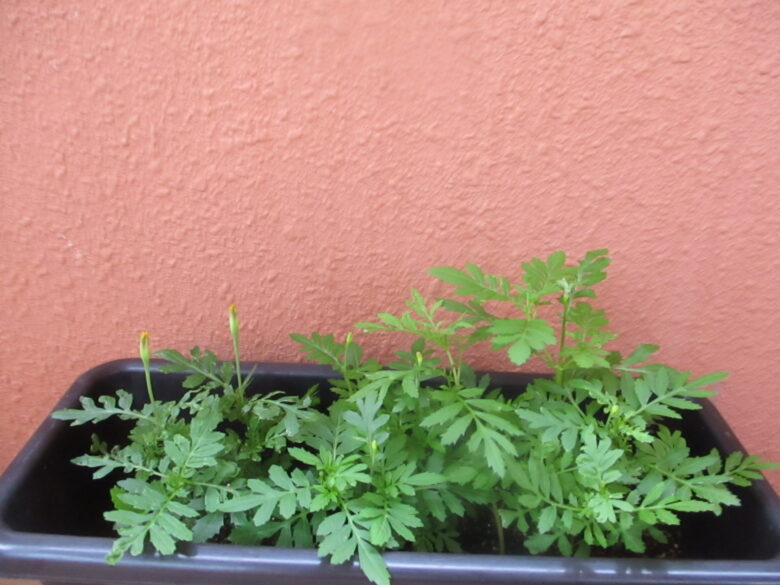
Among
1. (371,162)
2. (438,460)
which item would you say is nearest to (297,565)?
(438,460)

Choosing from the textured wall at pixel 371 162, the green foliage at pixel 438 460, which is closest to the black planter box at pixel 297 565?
the green foliage at pixel 438 460

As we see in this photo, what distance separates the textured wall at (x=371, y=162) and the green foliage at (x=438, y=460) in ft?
0.32

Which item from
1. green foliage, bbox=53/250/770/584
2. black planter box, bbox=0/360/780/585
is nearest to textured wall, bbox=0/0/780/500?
green foliage, bbox=53/250/770/584

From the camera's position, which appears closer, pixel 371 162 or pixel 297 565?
pixel 297 565

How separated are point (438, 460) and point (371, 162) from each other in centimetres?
28

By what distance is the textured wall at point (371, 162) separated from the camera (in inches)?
20.7

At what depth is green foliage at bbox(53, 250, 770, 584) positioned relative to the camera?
462 millimetres

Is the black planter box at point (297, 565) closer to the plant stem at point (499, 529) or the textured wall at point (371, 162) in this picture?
the plant stem at point (499, 529)

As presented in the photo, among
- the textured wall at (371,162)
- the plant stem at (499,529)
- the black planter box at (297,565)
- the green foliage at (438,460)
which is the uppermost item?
the textured wall at (371,162)

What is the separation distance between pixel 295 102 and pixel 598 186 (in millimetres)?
296

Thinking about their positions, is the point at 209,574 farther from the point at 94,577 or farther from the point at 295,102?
the point at 295,102

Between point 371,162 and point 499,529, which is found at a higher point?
point 371,162

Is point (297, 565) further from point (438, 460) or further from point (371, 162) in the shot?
point (371, 162)

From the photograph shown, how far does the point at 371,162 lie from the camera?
0.58 m
